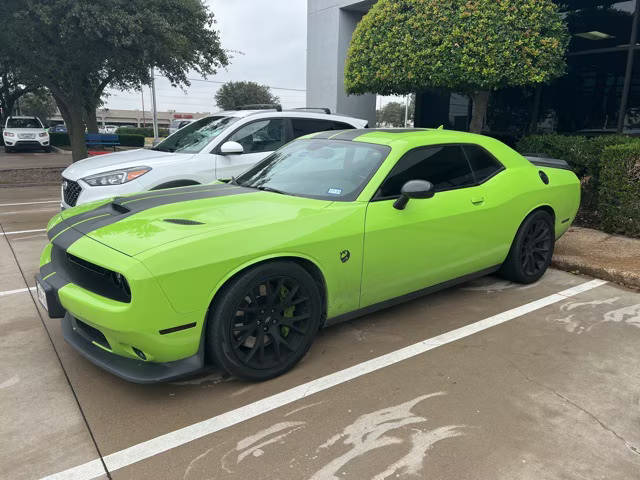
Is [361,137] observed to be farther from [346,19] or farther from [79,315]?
[346,19]

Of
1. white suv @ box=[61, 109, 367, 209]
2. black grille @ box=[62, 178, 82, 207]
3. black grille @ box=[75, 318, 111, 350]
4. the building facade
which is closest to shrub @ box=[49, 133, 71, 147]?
the building facade

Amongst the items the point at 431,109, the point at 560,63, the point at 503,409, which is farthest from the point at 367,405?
the point at 431,109

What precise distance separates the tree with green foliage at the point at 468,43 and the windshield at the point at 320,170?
A: 16.1 ft

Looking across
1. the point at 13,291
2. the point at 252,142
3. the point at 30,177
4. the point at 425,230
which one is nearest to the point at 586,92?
the point at 252,142

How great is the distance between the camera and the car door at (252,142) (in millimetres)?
6356

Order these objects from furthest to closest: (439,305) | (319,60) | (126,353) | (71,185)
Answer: (319,60), (71,185), (439,305), (126,353)

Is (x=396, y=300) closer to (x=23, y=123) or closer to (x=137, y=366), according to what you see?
(x=137, y=366)

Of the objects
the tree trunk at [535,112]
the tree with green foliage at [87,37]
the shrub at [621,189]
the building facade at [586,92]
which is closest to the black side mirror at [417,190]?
the shrub at [621,189]

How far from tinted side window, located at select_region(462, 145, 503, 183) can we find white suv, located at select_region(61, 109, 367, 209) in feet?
9.51

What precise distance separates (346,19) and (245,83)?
54.1 metres

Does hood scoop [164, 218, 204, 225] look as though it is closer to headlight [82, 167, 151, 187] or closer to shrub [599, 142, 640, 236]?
headlight [82, 167, 151, 187]

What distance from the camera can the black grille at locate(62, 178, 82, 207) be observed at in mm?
5764

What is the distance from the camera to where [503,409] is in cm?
289

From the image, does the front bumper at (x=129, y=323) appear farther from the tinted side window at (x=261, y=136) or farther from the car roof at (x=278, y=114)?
the car roof at (x=278, y=114)
